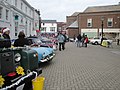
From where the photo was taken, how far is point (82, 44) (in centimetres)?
2722

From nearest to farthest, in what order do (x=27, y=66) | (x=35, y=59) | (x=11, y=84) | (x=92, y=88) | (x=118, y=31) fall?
(x=11, y=84) < (x=27, y=66) < (x=35, y=59) < (x=92, y=88) < (x=118, y=31)

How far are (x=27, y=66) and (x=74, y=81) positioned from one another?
93.6 inches

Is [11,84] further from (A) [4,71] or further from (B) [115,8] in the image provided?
(B) [115,8]

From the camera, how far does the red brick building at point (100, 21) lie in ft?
174

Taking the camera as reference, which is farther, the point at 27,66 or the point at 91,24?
the point at 91,24

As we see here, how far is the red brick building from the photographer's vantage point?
2083 inches

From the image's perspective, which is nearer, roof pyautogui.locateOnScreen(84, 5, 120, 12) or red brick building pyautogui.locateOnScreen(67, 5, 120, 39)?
red brick building pyautogui.locateOnScreen(67, 5, 120, 39)

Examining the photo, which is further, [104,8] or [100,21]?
[104,8]

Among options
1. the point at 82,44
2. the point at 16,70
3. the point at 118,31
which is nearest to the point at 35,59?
the point at 16,70

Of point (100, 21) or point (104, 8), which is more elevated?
point (104, 8)

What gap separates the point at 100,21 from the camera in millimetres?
54125

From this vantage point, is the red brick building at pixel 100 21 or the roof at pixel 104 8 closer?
the red brick building at pixel 100 21

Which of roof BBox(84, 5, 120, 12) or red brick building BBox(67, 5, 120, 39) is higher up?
roof BBox(84, 5, 120, 12)

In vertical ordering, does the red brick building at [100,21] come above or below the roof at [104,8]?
below
